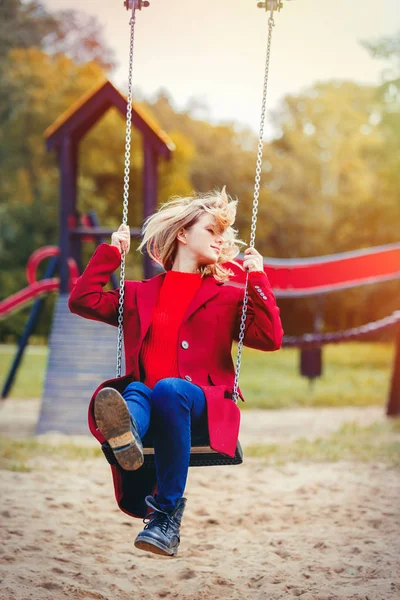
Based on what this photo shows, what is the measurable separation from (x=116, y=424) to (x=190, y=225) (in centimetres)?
103

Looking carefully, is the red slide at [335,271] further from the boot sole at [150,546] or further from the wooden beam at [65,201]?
the boot sole at [150,546]

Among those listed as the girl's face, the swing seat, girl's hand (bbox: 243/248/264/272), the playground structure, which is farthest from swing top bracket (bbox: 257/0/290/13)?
the playground structure

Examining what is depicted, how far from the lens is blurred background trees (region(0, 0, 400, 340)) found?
69.4ft

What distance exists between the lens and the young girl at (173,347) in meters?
2.89

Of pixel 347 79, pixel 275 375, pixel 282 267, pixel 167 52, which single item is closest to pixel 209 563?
pixel 282 267

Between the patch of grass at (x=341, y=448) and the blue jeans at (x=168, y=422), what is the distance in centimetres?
339

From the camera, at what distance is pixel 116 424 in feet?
8.86

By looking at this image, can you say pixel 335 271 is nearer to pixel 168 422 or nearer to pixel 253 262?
pixel 253 262

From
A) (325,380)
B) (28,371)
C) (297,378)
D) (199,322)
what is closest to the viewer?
(199,322)

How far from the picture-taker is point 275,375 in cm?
1520

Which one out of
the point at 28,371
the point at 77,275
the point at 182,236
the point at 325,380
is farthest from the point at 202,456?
the point at 325,380

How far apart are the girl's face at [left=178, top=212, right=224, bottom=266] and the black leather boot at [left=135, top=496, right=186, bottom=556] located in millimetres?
991

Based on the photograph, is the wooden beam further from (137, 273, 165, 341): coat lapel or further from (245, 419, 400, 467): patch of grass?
(137, 273, 165, 341): coat lapel

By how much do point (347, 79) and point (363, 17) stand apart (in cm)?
841
